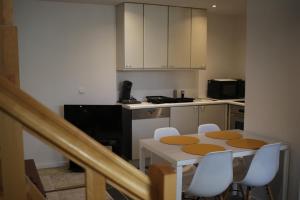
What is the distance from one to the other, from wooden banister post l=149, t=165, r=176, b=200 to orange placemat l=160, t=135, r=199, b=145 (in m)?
2.25

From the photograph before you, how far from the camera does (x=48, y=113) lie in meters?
0.59

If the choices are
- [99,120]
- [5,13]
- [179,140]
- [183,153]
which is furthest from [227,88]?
[5,13]

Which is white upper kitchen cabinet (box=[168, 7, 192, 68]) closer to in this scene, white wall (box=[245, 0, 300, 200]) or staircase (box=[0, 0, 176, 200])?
white wall (box=[245, 0, 300, 200])

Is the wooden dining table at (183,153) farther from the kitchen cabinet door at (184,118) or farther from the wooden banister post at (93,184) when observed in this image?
the wooden banister post at (93,184)

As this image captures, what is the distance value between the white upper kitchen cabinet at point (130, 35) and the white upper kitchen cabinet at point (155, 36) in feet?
0.28

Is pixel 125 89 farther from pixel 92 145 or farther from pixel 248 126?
pixel 92 145

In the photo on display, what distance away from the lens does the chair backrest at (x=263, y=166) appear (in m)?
2.70

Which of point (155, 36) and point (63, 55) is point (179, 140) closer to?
point (155, 36)

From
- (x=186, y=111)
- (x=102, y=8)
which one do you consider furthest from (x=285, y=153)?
(x=102, y=8)

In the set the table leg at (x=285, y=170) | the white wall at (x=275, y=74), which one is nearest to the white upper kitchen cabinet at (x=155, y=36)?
the white wall at (x=275, y=74)

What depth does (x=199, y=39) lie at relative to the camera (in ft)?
16.3

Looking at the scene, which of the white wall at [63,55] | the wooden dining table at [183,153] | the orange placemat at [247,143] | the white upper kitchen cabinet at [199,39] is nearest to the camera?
the wooden dining table at [183,153]

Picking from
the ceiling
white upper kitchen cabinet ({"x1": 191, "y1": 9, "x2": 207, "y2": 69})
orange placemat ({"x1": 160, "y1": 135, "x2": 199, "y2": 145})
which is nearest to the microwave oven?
white upper kitchen cabinet ({"x1": 191, "y1": 9, "x2": 207, "y2": 69})

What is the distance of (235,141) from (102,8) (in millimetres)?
2761
